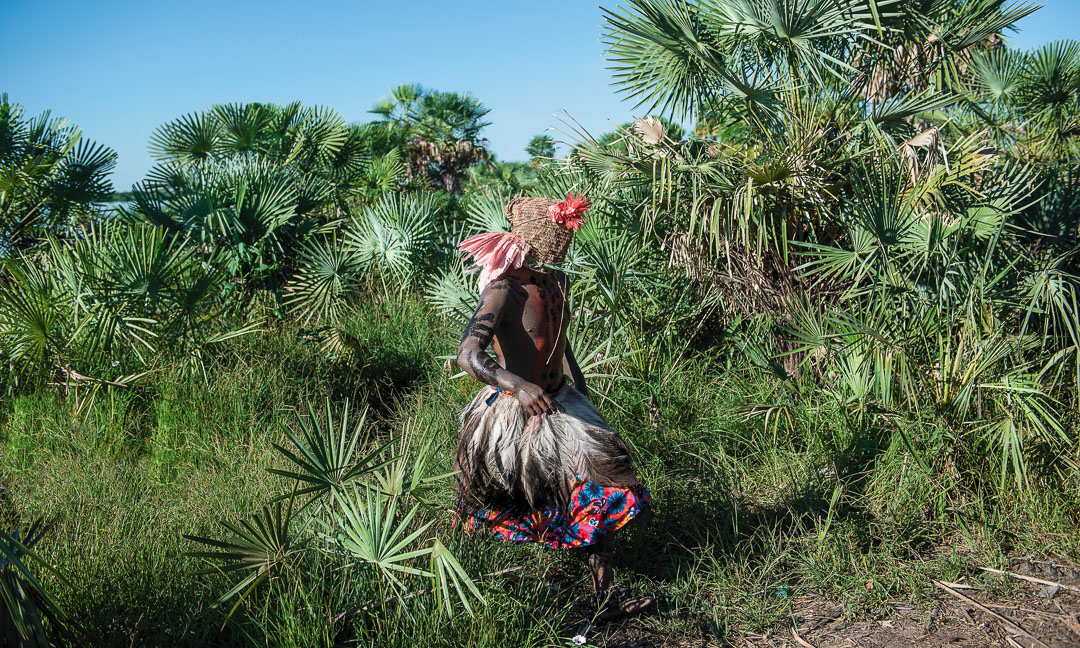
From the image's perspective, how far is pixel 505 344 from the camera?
2945 mm

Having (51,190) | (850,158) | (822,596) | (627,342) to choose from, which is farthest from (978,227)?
(51,190)

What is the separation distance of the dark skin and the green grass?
0.58ft

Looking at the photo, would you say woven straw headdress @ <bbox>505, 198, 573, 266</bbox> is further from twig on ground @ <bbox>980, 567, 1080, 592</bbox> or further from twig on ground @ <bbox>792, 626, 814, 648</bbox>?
twig on ground @ <bbox>980, 567, 1080, 592</bbox>

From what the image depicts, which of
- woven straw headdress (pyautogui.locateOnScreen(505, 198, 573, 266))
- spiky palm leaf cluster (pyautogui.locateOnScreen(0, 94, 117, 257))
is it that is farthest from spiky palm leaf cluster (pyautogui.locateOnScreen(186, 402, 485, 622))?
spiky palm leaf cluster (pyautogui.locateOnScreen(0, 94, 117, 257))

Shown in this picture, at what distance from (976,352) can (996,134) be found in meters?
3.55

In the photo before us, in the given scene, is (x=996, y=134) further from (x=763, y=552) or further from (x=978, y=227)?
(x=763, y=552)

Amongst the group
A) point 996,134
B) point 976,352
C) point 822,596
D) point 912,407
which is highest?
point 996,134

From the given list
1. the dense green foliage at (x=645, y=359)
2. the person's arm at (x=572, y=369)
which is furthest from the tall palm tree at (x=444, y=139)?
the person's arm at (x=572, y=369)

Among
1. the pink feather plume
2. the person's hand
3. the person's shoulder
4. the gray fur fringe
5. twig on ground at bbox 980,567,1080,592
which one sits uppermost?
the pink feather plume

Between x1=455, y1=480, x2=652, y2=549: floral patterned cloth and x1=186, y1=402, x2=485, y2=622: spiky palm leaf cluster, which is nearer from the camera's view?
x1=186, y1=402, x2=485, y2=622: spiky palm leaf cluster

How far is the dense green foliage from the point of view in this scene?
2734 mm

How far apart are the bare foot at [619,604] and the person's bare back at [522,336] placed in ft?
2.56

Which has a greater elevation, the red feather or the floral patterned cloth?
the red feather

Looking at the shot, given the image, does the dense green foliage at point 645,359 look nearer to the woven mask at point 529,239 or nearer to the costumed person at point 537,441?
the costumed person at point 537,441
